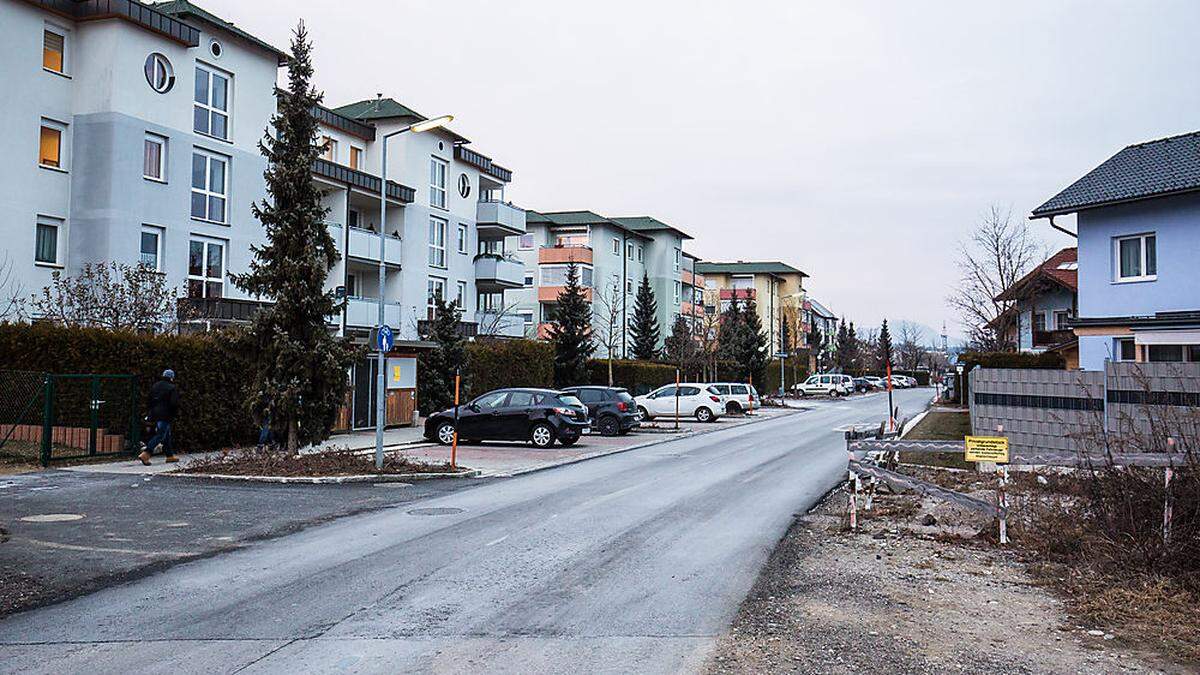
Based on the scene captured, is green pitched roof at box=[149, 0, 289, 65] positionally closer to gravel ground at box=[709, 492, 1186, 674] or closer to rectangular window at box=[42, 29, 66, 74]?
rectangular window at box=[42, 29, 66, 74]

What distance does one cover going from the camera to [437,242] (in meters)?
46.0

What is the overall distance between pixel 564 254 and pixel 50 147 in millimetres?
43470

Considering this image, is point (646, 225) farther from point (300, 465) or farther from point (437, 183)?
point (300, 465)

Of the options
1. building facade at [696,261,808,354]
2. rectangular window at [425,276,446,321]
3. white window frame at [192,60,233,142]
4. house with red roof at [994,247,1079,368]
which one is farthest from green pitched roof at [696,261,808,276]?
white window frame at [192,60,233,142]

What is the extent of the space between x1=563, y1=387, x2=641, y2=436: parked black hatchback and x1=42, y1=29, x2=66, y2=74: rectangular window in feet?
58.7

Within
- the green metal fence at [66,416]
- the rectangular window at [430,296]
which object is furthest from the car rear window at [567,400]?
the rectangular window at [430,296]

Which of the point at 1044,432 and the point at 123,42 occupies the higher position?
the point at 123,42

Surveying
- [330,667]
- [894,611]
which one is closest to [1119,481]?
[894,611]

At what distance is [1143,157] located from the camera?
23.6 meters

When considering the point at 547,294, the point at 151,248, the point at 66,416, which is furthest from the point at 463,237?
the point at 66,416

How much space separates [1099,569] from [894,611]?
8.11 ft

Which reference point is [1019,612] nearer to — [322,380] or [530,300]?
[322,380]

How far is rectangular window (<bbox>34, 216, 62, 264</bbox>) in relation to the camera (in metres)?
26.6

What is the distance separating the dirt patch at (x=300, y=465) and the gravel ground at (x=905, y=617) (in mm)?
9145
